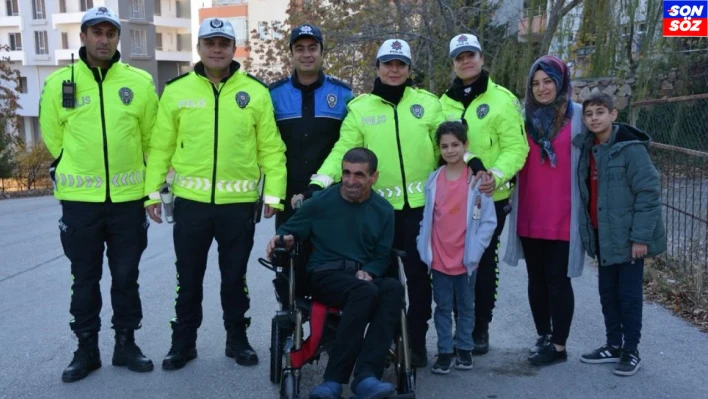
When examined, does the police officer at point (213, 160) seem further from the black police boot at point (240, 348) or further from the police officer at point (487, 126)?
the police officer at point (487, 126)

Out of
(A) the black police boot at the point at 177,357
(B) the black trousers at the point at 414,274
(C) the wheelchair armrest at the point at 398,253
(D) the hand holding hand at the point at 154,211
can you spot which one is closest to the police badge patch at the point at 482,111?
(B) the black trousers at the point at 414,274

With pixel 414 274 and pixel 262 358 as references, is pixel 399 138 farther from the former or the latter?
pixel 262 358

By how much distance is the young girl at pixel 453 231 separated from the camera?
178 inches

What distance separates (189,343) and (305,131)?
5.39ft

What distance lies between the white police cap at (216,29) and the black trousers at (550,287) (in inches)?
94.4

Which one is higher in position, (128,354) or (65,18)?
(65,18)

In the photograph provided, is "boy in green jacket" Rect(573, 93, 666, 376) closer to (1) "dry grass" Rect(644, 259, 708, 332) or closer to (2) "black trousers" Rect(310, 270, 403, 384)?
(1) "dry grass" Rect(644, 259, 708, 332)

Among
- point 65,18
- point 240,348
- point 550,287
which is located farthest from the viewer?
point 65,18

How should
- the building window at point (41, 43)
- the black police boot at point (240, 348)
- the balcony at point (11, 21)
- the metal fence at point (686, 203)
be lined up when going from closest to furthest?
the black police boot at point (240, 348)
the metal fence at point (686, 203)
the building window at point (41, 43)
the balcony at point (11, 21)

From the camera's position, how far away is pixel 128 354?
4.83 meters

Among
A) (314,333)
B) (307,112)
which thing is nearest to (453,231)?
(314,333)

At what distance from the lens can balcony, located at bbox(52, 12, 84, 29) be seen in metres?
42.0

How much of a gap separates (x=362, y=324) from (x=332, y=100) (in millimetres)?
1651

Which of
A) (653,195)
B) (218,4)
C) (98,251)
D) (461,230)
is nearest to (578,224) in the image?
(653,195)
